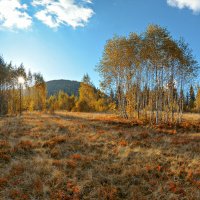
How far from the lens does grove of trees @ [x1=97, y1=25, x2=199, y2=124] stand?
1062 inches

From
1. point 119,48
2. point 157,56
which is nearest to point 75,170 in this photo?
point 157,56

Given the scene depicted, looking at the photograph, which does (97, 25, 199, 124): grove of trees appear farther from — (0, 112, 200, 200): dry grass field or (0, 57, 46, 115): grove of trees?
(0, 57, 46, 115): grove of trees

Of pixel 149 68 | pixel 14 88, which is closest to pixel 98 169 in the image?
pixel 149 68

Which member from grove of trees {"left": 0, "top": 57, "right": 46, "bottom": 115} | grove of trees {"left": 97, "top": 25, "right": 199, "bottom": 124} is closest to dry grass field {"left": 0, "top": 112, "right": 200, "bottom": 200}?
grove of trees {"left": 97, "top": 25, "right": 199, "bottom": 124}

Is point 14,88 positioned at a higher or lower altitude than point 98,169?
higher

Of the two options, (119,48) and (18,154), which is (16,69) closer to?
(119,48)

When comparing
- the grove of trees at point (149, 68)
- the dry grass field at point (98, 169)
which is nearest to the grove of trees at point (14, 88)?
the grove of trees at point (149, 68)

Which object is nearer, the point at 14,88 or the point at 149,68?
the point at 149,68

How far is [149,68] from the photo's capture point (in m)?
29.4

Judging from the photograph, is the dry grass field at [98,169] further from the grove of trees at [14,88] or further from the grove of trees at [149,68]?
the grove of trees at [14,88]

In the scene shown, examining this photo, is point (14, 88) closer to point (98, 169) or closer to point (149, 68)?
point (149, 68)

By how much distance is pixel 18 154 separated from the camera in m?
12.6

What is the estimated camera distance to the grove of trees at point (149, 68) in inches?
1062

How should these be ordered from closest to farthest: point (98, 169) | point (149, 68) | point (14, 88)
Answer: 1. point (98, 169)
2. point (149, 68)
3. point (14, 88)
